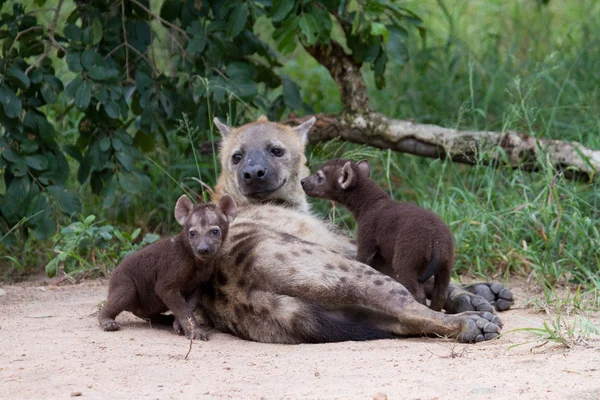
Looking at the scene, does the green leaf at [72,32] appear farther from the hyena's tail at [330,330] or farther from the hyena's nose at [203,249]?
the hyena's tail at [330,330]

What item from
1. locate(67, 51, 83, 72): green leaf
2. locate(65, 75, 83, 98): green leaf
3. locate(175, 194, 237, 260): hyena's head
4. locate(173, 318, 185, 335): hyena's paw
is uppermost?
locate(67, 51, 83, 72): green leaf

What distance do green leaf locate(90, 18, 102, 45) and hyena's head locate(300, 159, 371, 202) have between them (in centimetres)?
134

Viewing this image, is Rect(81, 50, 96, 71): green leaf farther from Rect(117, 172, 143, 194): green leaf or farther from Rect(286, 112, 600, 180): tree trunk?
Rect(286, 112, 600, 180): tree trunk

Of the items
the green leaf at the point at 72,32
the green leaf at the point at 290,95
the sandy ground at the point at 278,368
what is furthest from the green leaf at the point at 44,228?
the green leaf at the point at 290,95

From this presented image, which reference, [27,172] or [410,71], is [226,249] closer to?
[27,172]

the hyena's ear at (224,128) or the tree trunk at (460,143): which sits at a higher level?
the hyena's ear at (224,128)

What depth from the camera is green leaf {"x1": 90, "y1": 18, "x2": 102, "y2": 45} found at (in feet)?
15.5

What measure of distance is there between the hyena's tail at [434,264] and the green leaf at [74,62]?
2.11 m

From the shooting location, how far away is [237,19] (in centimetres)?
465

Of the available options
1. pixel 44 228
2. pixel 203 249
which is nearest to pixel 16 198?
pixel 44 228

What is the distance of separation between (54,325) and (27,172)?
1156 mm

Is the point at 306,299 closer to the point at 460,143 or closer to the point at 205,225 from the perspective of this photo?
the point at 205,225

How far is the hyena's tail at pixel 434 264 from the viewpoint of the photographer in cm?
372

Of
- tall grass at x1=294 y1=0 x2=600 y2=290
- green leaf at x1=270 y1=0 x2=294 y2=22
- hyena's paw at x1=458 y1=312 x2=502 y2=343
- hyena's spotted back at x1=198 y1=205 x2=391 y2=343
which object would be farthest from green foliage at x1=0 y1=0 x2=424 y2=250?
hyena's paw at x1=458 y1=312 x2=502 y2=343
